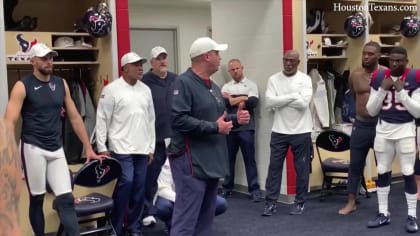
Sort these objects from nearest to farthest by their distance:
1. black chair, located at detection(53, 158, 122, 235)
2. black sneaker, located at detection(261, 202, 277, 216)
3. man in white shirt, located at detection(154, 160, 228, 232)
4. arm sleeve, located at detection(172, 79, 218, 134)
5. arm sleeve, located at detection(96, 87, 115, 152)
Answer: arm sleeve, located at detection(172, 79, 218, 134) → black chair, located at detection(53, 158, 122, 235) → man in white shirt, located at detection(154, 160, 228, 232) → arm sleeve, located at detection(96, 87, 115, 152) → black sneaker, located at detection(261, 202, 277, 216)

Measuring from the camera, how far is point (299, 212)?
5254mm

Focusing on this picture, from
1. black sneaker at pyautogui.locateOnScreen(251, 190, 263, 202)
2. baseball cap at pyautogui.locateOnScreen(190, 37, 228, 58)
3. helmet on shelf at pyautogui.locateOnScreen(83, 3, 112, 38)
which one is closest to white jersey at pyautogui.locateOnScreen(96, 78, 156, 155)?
helmet on shelf at pyautogui.locateOnScreen(83, 3, 112, 38)

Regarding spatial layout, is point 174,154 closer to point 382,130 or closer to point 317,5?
point 382,130

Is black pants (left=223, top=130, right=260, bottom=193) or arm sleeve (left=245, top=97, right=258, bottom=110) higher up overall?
arm sleeve (left=245, top=97, right=258, bottom=110)

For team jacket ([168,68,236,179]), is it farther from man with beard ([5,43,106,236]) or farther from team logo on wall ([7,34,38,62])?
team logo on wall ([7,34,38,62])

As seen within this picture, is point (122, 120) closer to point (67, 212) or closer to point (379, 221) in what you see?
point (67, 212)

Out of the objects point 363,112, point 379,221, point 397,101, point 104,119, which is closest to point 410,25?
point 363,112

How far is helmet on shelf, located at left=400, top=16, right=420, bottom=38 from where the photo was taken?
652cm

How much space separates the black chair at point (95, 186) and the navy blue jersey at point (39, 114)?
0.37 meters

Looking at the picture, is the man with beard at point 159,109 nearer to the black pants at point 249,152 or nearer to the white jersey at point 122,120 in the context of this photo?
the white jersey at point 122,120

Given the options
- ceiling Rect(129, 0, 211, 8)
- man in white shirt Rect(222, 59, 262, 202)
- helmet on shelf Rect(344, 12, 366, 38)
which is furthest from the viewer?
ceiling Rect(129, 0, 211, 8)

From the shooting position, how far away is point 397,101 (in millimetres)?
4410

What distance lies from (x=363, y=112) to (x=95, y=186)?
2.36 metres

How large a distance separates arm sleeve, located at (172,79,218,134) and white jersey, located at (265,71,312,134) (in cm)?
201
